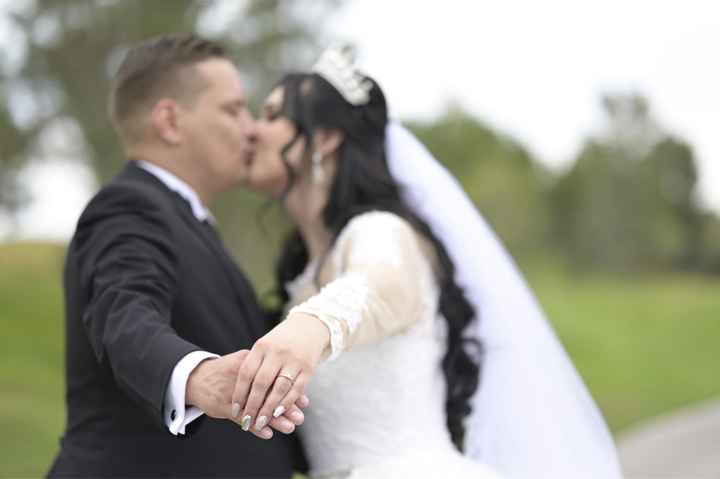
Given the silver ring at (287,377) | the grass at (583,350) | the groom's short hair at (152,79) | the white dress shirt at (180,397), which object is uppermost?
the groom's short hair at (152,79)

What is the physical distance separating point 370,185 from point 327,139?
25 cm

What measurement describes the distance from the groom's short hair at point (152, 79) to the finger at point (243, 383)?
4.70 feet

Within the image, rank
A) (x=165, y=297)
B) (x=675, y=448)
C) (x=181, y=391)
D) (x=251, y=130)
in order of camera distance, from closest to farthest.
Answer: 1. (x=181, y=391)
2. (x=165, y=297)
3. (x=251, y=130)
4. (x=675, y=448)

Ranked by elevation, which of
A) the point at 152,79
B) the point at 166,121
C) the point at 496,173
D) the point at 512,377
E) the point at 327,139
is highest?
the point at 152,79

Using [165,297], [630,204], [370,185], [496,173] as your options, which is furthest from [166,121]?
[630,204]

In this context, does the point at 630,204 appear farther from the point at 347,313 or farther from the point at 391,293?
the point at 347,313

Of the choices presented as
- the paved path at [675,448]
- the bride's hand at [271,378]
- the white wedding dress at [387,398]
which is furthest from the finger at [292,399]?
the paved path at [675,448]

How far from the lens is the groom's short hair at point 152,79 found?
3119mm

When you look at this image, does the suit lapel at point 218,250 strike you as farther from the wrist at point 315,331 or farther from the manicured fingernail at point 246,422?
the manicured fingernail at point 246,422

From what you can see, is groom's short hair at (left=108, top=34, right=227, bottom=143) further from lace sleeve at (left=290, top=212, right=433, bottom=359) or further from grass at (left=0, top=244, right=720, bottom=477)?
grass at (left=0, top=244, right=720, bottom=477)

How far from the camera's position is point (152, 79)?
3.12m

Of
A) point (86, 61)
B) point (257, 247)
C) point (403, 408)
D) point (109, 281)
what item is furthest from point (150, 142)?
point (257, 247)

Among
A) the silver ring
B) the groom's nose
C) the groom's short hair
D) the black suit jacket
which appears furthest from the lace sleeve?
the groom's short hair

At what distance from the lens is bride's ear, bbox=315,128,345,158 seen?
3514 millimetres
